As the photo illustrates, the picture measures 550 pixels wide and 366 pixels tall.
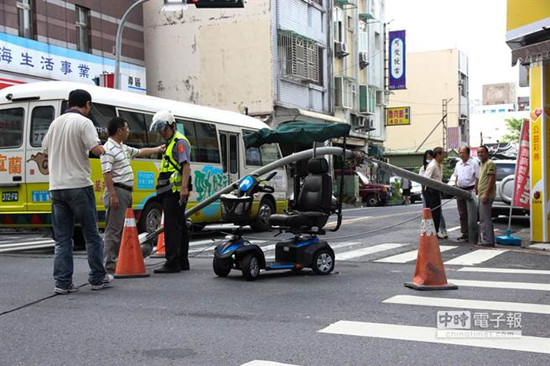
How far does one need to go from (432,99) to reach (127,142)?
61575 millimetres

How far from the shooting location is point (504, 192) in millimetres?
15984

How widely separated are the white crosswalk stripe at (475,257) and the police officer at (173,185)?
3.86 metres

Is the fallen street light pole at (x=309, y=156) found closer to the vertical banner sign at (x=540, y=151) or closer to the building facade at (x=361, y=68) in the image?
the vertical banner sign at (x=540, y=151)

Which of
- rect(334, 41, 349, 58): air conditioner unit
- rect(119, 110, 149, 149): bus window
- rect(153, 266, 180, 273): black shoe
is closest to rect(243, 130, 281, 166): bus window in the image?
rect(119, 110, 149, 149): bus window

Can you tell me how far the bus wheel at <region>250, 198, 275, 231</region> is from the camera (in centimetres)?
1588

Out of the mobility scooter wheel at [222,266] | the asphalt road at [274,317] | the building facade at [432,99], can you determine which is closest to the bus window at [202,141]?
the asphalt road at [274,317]

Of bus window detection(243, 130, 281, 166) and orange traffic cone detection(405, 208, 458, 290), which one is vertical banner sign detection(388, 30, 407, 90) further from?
orange traffic cone detection(405, 208, 458, 290)

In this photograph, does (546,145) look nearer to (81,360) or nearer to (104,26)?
(81,360)

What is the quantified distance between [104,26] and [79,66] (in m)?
2.60

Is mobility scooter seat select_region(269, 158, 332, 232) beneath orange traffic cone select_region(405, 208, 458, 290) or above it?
above

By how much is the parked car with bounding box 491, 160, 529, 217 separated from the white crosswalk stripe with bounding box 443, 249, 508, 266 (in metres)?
4.65

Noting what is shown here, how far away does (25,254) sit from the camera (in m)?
11.5

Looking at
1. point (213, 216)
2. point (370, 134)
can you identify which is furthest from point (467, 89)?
point (213, 216)

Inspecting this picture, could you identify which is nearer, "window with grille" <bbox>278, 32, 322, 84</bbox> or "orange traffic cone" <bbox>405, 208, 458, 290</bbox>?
"orange traffic cone" <bbox>405, 208, 458, 290</bbox>
